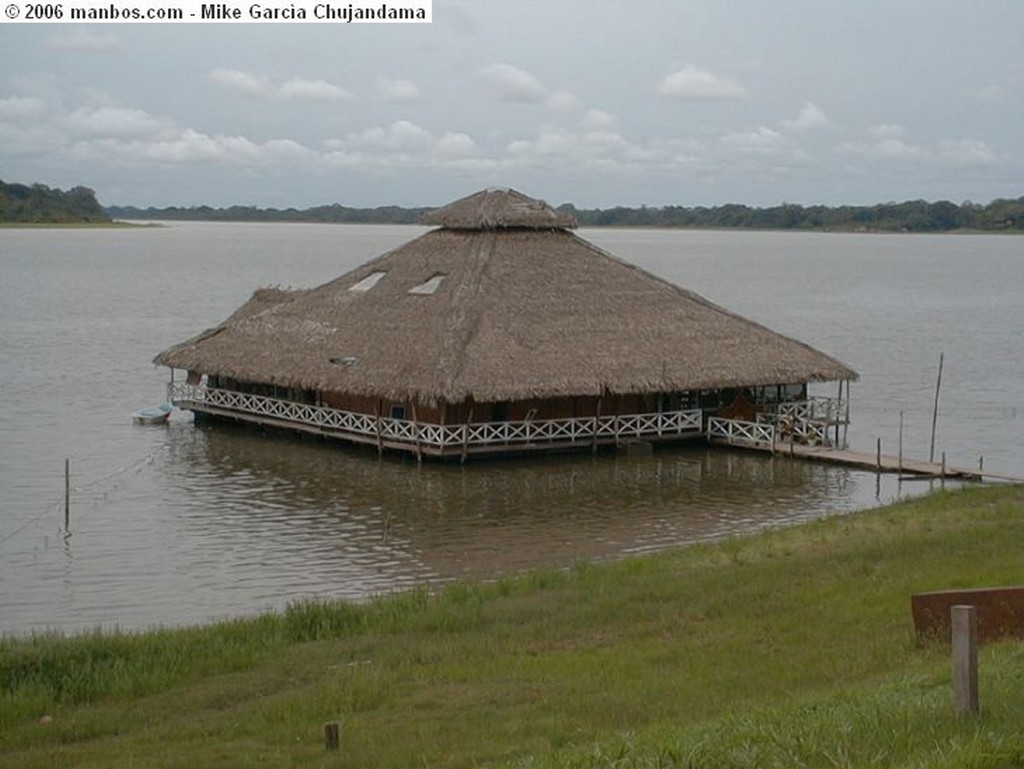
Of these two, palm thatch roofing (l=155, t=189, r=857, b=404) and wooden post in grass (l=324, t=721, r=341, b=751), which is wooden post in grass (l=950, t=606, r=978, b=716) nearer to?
wooden post in grass (l=324, t=721, r=341, b=751)

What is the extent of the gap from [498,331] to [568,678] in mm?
23426

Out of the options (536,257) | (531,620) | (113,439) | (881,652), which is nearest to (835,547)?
(531,620)

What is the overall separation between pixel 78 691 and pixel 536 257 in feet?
94.5

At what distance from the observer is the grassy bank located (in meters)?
11.1

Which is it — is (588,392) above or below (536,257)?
below

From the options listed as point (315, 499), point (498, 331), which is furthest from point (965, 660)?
point (498, 331)

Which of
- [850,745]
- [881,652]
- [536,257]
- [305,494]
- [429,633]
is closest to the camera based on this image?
[850,745]

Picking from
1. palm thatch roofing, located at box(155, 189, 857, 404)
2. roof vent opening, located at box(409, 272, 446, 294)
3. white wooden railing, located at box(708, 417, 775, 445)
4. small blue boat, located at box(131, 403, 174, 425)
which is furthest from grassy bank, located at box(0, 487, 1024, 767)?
small blue boat, located at box(131, 403, 174, 425)

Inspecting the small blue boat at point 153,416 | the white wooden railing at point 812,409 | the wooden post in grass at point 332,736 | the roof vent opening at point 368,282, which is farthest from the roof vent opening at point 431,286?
the wooden post in grass at point 332,736

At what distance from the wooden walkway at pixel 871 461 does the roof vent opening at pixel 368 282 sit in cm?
1118

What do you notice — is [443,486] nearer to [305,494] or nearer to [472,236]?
[305,494]

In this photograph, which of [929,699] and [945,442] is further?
[945,442]

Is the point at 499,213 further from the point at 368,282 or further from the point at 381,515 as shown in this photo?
the point at 381,515

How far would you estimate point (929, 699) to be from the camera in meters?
11.6
